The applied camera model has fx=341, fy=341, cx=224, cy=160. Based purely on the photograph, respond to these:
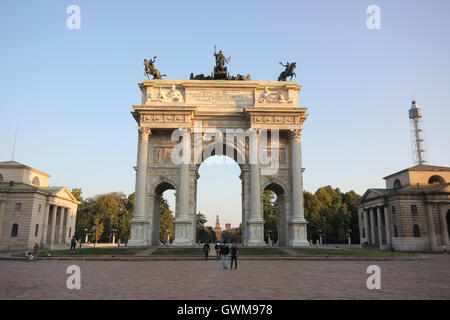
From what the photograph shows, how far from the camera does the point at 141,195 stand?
35.0 m

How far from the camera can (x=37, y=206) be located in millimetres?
48469

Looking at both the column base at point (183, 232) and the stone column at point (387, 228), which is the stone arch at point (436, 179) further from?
the column base at point (183, 232)

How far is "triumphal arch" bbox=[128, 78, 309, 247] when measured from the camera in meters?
35.5

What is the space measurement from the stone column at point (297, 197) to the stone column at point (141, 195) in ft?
49.4

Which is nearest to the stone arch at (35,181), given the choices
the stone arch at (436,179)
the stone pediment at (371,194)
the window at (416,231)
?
the stone pediment at (371,194)

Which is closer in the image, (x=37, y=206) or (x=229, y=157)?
(x=229, y=157)

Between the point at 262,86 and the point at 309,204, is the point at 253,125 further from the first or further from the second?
the point at 309,204

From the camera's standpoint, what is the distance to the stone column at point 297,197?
3435cm

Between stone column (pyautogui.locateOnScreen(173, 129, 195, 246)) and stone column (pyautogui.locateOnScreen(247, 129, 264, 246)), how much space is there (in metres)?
6.13

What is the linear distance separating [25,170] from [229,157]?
34.0 meters

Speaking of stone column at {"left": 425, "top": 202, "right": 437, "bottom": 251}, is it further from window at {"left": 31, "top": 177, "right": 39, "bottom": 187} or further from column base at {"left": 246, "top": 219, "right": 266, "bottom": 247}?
window at {"left": 31, "top": 177, "right": 39, "bottom": 187}

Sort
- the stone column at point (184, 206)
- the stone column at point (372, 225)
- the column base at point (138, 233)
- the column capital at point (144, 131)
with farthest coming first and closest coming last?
the stone column at point (372, 225)
the column capital at point (144, 131)
the stone column at point (184, 206)
the column base at point (138, 233)

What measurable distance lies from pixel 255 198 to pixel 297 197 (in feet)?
14.6
